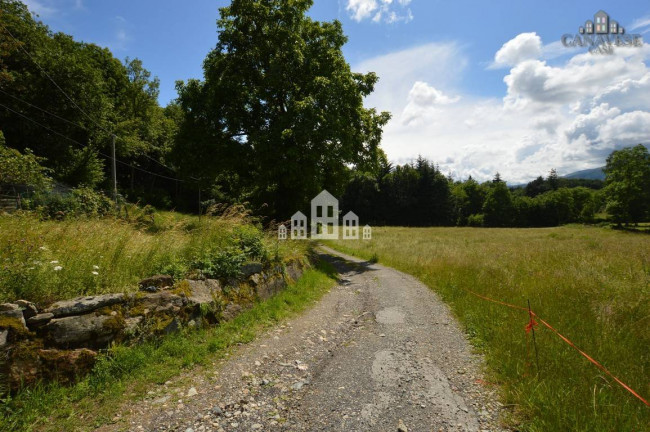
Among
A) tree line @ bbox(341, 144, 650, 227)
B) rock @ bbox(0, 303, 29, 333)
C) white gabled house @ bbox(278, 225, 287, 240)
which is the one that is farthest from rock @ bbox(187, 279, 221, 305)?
tree line @ bbox(341, 144, 650, 227)

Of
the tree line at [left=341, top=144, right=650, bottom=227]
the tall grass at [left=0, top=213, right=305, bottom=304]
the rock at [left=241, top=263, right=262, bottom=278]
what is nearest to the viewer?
the tall grass at [left=0, top=213, right=305, bottom=304]

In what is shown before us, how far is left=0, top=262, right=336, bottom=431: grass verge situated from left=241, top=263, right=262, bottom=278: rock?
1.04 metres

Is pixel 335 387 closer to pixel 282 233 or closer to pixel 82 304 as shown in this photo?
pixel 82 304

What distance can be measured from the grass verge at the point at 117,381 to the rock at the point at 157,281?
3.28ft

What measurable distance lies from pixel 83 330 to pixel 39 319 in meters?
0.50

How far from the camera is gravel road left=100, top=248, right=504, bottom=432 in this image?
335cm

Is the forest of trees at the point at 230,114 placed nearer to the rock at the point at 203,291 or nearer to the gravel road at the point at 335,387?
the rock at the point at 203,291

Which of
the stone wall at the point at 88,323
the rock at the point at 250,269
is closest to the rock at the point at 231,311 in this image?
the stone wall at the point at 88,323

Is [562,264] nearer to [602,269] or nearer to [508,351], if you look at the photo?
[602,269]

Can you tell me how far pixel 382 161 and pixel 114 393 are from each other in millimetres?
18308

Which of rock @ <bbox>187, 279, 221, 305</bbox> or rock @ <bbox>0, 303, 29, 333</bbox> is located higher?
rock @ <bbox>0, 303, 29, 333</bbox>

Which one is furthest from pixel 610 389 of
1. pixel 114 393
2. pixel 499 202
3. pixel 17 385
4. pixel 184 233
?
pixel 499 202

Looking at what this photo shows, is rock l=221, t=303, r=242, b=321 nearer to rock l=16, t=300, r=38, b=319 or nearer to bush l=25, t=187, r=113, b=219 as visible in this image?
rock l=16, t=300, r=38, b=319

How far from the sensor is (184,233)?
7672mm
